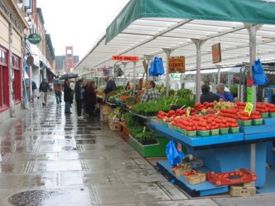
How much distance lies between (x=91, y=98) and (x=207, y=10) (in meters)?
15.3

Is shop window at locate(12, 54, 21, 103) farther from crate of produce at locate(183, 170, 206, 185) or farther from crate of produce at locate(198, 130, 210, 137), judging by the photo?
crate of produce at locate(198, 130, 210, 137)

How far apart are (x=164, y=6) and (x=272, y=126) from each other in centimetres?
273

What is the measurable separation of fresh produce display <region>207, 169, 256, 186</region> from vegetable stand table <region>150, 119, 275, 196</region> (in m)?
0.09

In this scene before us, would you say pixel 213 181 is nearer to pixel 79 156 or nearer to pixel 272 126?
pixel 272 126

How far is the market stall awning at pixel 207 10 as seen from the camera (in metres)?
5.91

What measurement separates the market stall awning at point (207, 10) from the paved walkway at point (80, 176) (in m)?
2.56

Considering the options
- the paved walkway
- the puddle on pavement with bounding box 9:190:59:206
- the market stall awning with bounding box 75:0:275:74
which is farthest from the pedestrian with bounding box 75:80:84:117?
the puddle on pavement with bounding box 9:190:59:206

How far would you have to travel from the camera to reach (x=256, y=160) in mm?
7523

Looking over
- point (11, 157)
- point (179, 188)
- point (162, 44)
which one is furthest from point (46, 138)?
point (179, 188)

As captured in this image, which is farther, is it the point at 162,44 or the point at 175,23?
the point at 162,44

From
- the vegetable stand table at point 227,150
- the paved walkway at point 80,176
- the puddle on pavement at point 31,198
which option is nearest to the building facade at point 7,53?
the paved walkway at point 80,176

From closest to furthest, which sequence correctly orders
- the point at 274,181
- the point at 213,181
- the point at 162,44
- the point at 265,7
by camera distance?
1. the point at 265,7
2. the point at 213,181
3. the point at 274,181
4. the point at 162,44

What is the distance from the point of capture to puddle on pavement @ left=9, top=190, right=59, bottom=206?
6.50 metres

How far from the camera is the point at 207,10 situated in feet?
20.3
